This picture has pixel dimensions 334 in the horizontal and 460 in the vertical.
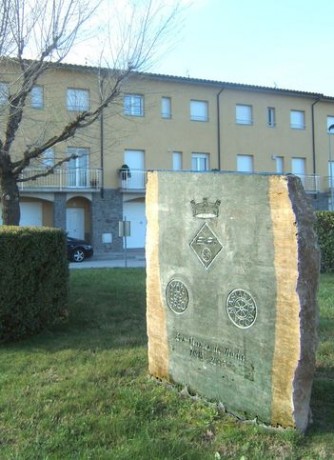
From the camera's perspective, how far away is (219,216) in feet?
14.1

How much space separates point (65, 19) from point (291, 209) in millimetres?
6623

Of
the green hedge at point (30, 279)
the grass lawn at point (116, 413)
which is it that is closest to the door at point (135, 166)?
the green hedge at point (30, 279)

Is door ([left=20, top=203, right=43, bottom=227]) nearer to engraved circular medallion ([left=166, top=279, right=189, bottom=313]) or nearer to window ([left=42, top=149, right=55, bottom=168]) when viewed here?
window ([left=42, top=149, right=55, bottom=168])

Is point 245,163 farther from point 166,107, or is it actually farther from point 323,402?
point 323,402

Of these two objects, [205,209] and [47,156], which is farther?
[47,156]

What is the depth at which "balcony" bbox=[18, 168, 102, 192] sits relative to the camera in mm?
29608

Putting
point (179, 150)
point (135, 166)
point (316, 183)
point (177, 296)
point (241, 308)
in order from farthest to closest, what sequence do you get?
point (316, 183)
point (179, 150)
point (135, 166)
point (177, 296)
point (241, 308)

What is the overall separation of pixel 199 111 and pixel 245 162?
4.33m

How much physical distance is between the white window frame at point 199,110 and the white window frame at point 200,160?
6.82 ft

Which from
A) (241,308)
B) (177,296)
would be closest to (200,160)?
(177,296)

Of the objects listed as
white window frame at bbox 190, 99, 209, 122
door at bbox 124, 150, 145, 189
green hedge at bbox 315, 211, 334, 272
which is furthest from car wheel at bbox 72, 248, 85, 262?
green hedge at bbox 315, 211, 334, 272

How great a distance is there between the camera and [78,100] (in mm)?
12336

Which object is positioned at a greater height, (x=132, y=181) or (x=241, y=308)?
(x=132, y=181)

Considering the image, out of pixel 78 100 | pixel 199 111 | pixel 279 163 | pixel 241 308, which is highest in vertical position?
pixel 199 111
